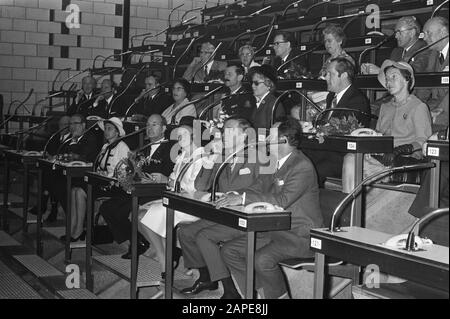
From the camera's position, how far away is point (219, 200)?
357 cm

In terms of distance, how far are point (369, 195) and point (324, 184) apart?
593 mm

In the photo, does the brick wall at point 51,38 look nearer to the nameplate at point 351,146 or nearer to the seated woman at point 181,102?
the seated woman at point 181,102

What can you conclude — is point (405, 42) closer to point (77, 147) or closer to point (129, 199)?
point (129, 199)

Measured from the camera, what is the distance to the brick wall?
1027cm

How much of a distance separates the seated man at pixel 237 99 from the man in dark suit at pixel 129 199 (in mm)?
623

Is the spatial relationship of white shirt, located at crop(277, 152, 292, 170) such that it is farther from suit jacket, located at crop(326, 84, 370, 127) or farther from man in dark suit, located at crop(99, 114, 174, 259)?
man in dark suit, located at crop(99, 114, 174, 259)

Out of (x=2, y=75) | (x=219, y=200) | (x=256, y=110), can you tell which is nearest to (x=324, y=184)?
(x=256, y=110)

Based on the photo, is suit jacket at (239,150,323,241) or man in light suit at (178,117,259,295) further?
man in light suit at (178,117,259,295)

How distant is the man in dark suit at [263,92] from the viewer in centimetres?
521

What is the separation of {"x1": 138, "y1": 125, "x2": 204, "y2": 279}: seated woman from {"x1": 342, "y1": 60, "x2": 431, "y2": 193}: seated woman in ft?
3.46

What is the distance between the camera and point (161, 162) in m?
5.36

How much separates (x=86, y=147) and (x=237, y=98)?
65.0 inches

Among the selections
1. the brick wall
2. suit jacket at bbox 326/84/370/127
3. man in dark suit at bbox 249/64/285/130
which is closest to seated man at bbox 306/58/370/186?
suit jacket at bbox 326/84/370/127
